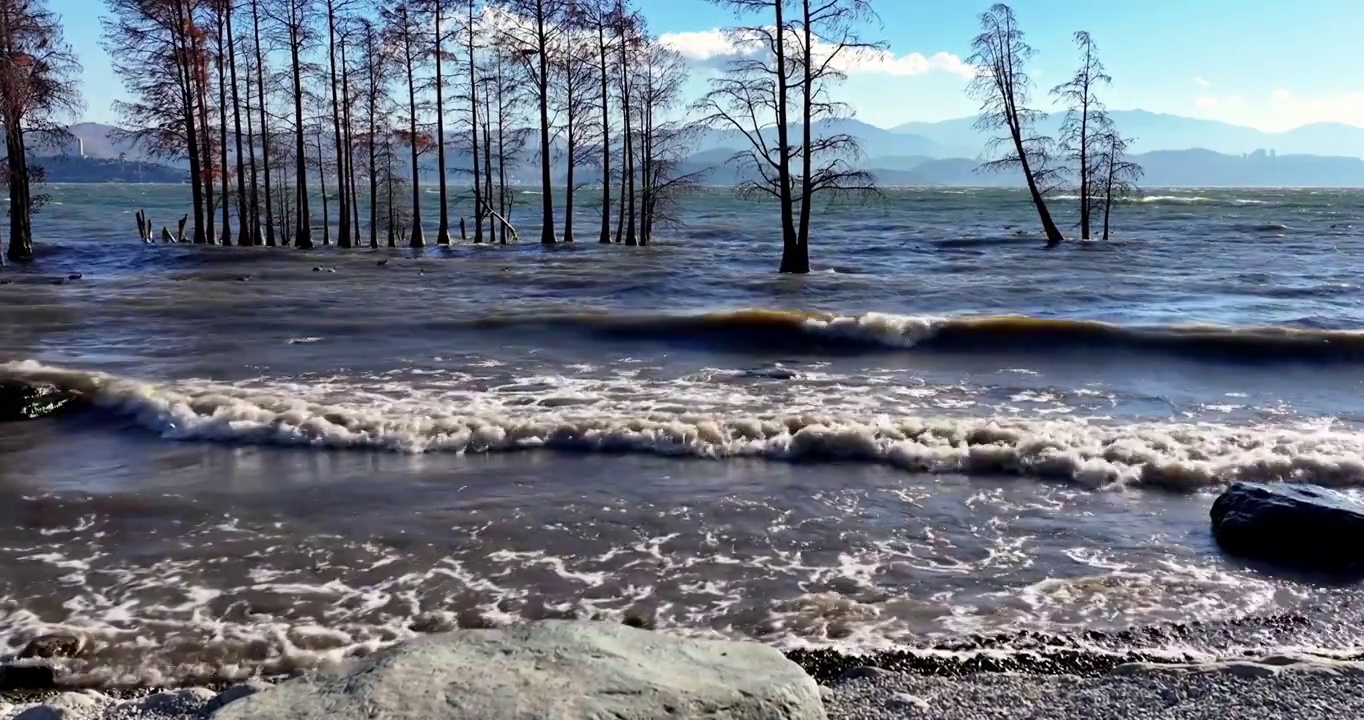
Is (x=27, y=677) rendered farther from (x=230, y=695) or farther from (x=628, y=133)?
(x=628, y=133)

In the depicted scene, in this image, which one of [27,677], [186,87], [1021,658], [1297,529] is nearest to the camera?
[27,677]

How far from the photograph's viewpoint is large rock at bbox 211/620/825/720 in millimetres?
3682

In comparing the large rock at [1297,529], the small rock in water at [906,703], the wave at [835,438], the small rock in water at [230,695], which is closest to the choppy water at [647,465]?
the wave at [835,438]

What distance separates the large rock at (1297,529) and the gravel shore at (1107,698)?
2.32m

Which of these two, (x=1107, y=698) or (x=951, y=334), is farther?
(x=951, y=334)

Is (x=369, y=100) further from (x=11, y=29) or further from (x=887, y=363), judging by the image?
(x=887, y=363)

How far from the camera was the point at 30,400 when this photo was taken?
11.5 metres

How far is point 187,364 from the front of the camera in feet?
46.1

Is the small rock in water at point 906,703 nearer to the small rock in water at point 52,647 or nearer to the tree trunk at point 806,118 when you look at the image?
the small rock in water at point 52,647

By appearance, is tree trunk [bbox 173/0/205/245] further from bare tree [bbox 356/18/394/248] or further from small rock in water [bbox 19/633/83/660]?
small rock in water [bbox 19/633/83/660]

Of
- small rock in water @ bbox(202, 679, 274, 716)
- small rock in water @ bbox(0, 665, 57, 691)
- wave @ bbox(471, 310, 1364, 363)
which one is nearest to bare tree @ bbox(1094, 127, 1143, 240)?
wave @ bbox(471, 310, 1364, 363)

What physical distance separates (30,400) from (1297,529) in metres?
12.6

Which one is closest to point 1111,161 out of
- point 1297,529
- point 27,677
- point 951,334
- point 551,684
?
point 951,334

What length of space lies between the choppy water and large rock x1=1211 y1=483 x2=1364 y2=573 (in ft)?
1.29
